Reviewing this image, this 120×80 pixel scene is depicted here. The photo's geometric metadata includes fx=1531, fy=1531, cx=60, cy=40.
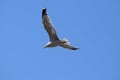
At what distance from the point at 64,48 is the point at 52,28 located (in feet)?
4.00

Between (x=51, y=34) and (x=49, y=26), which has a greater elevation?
(x=49, y=26)

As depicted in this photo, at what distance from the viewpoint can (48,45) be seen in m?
74.6

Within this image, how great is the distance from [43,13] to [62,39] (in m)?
1.57

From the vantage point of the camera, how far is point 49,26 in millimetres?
74500

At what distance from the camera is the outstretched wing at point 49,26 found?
2928 inches

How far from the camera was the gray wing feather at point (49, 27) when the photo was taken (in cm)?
7438

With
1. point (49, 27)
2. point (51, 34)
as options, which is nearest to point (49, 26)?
point (49, 27)

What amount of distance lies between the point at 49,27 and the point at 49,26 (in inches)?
1.9

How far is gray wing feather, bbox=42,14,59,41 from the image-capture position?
74.4 m

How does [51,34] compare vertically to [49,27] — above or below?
below

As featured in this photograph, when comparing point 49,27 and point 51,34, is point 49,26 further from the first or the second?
point 51,34

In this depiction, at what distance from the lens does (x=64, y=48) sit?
7494 centimetres

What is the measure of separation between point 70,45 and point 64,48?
0.35 meters

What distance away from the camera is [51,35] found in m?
74.6
